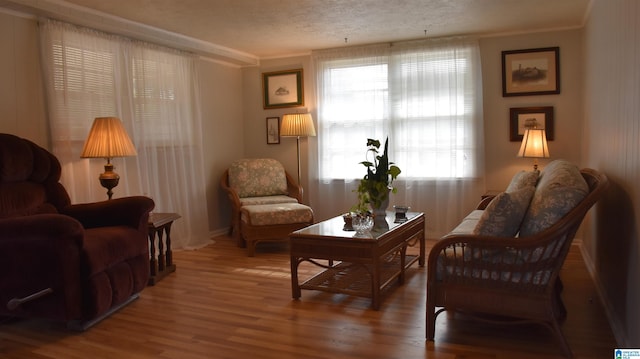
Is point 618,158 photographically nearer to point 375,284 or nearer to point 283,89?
point 375,284

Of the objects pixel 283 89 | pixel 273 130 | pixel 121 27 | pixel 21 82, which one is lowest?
pixel 273 130

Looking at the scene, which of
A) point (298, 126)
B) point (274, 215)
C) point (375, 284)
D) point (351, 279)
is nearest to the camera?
point (375, 284)

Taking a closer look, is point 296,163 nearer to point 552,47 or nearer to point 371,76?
point 371,76

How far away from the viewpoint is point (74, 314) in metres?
2.80

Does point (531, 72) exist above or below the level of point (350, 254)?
above

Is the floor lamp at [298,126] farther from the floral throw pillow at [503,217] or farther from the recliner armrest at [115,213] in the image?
the floral throw pillow at [503,217]

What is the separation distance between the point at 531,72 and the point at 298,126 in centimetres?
263

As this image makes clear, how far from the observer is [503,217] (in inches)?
95.9

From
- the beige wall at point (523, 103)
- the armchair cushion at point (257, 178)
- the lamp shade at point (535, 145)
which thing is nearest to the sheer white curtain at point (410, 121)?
the beige wall at point (523, 103)

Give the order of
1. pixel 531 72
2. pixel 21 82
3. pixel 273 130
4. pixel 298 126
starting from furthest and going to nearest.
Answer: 1. pixel 273 130
2. pixel 298 126
3. pixel 531 72
4. pixel 21 82

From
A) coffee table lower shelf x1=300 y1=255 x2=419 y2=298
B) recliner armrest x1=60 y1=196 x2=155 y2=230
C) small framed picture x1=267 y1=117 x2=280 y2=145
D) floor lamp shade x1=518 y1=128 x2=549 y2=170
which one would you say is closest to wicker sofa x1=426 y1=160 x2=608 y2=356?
coffee table lower shelf x1=300 y1=255 x2=419 y2=298

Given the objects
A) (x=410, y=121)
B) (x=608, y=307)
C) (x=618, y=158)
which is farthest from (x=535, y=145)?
(x=608, y=307)

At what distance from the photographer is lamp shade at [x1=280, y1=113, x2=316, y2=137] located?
560 centimetres

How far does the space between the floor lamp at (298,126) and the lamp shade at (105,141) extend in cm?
221
